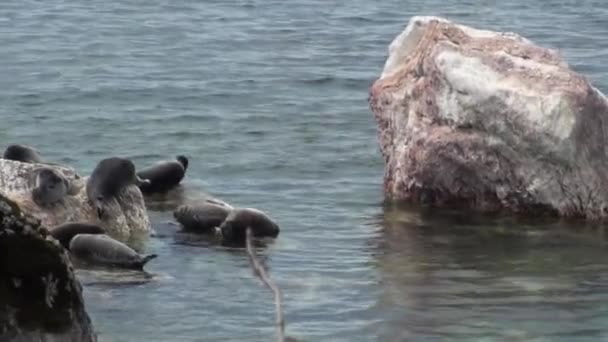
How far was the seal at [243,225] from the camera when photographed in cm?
1219

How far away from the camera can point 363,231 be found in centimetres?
1303

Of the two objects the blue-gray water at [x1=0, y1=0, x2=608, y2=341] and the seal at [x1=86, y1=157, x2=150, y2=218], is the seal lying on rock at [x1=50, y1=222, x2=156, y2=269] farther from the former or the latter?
the seal at [x1=86, y1=157, x2=150, y2=218]

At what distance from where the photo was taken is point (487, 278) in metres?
11.4

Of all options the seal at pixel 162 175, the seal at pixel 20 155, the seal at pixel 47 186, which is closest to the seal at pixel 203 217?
the seal at pixel 47 186

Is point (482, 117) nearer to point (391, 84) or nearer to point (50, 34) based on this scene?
point (391, 84)

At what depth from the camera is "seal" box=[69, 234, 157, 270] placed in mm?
11203

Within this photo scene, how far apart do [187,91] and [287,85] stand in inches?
50.5

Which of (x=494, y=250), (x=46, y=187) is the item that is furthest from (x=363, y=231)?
(x=46, y=187)

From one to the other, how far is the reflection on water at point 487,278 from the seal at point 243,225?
2.83 ft

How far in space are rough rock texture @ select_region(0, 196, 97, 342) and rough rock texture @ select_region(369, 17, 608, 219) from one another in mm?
6468

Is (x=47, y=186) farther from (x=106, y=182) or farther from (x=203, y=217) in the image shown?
(x=203, y=217)

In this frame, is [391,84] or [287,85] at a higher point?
[391,84]

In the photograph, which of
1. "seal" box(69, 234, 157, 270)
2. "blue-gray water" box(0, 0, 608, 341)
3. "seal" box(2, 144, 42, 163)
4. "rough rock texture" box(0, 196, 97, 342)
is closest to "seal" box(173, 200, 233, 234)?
"blue-gray water" box(0, 0, 608, 341)

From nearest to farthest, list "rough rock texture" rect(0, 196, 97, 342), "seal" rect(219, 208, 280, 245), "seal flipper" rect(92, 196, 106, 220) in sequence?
"rough rock texture" rect(0, 196, 97, 342)
"seal" rect(219, 208, 280, 245)
"seal flipper" rect(92, 196, 106, 220)
